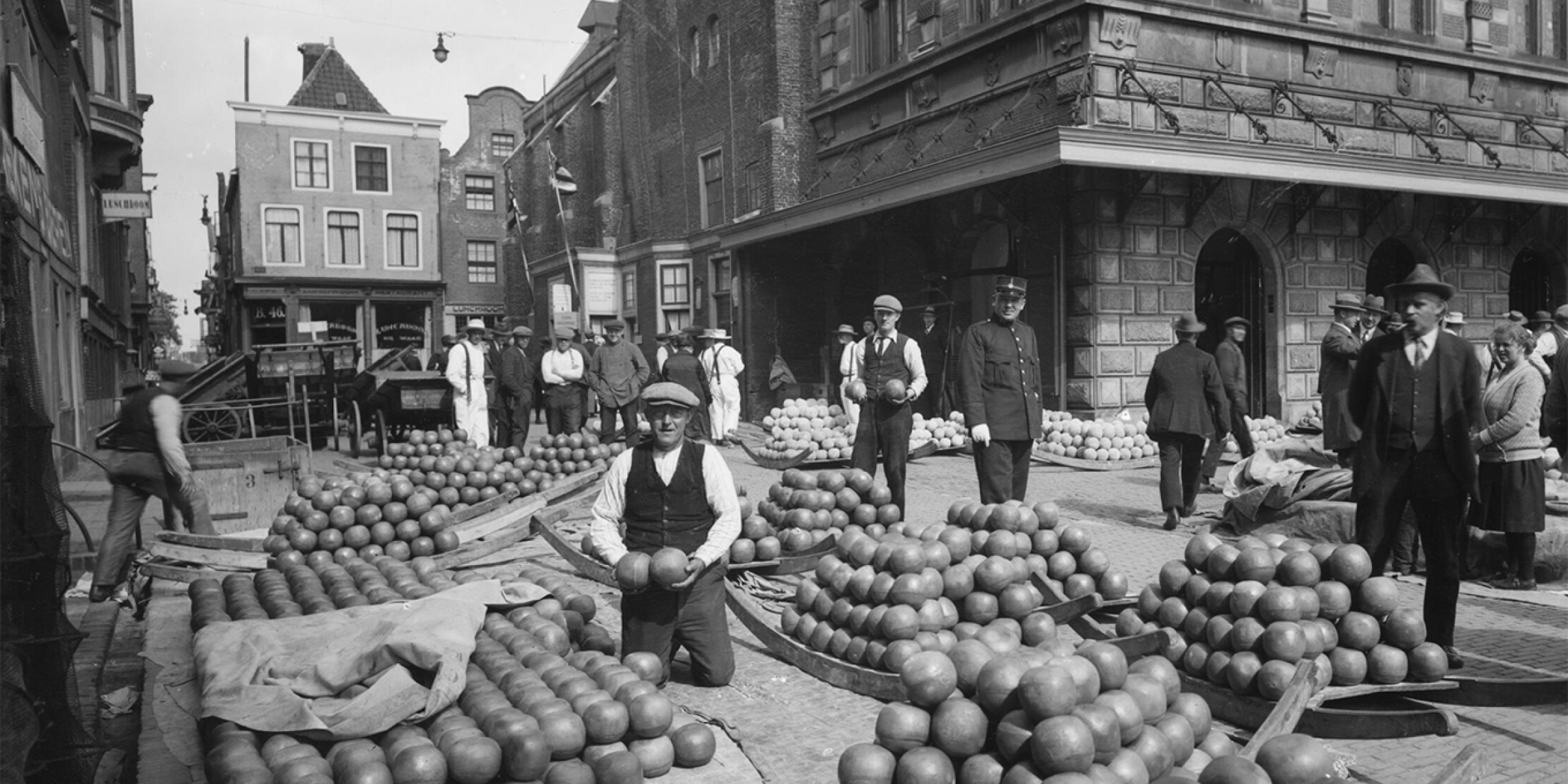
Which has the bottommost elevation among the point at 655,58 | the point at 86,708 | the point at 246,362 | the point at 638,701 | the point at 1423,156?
the point at 86,708

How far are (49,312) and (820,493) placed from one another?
42.5 feet

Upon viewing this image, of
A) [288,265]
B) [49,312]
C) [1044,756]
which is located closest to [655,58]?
[288,265]

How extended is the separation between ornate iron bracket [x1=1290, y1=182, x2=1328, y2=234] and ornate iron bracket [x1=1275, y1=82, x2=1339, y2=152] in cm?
72

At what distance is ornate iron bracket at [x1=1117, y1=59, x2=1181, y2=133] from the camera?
1672 cm

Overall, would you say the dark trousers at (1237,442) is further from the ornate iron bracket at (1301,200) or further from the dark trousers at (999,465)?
the ornate iron bracket at (1301,200)

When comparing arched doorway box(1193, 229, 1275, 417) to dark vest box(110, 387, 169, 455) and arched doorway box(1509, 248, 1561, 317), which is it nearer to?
arched doorway box(1509, 248, 1561, 317)

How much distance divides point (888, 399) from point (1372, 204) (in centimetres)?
1310

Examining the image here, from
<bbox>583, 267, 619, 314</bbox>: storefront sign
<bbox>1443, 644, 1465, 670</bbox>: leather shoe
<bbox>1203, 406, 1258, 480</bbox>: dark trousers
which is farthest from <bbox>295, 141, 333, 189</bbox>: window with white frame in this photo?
<bbox>1443, 644, 1465, 670</bbox>: leather shoe

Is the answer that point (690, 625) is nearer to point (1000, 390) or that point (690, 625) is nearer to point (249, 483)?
point (1000, 390)

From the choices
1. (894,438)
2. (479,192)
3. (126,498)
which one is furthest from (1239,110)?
(479,192)

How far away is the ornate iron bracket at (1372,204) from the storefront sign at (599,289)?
21812 mm

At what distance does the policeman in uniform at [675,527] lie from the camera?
552 cm

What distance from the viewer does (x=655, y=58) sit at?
34812 mm

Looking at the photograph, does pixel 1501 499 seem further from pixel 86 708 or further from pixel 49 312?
pixel 49 312
